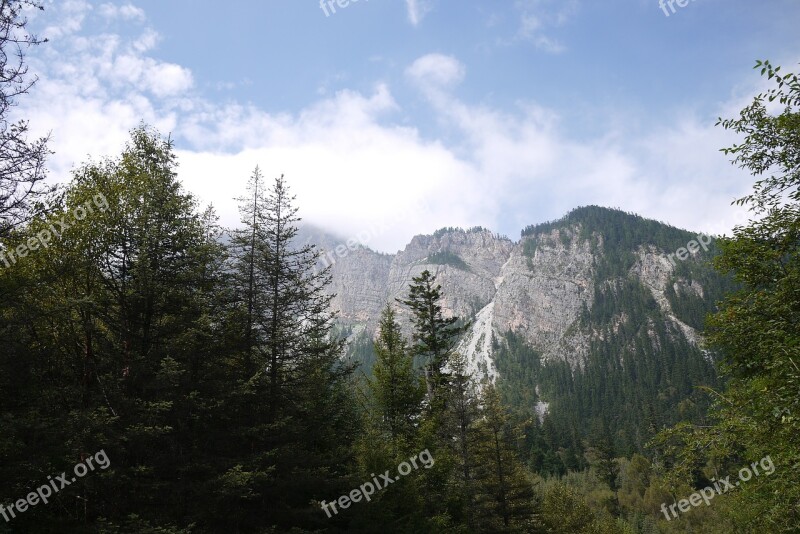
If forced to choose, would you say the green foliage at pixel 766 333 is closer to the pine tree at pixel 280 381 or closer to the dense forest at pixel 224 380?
the dense forest at pixel 224 380

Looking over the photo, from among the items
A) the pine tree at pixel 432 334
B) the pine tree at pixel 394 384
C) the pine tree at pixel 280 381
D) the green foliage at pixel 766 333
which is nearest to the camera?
the green foliage at pixel 766 333

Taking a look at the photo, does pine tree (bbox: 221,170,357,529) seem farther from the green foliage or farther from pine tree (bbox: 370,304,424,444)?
the green foliage

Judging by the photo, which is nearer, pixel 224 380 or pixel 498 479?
pixel 224 380

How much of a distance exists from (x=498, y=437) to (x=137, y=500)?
60.5 feet

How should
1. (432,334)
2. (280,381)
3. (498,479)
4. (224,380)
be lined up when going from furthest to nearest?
(432,334) → (498,479) → (280,381) → (224,380)

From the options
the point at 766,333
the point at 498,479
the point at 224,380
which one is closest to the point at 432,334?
the point at 498,479

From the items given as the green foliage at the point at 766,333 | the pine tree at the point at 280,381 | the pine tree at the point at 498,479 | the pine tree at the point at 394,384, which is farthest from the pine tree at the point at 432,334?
the green foliage at the point at 766,333

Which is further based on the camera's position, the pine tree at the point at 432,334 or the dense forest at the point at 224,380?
the pine tree at the point at 432,334

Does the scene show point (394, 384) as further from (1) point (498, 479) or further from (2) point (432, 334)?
(1) point (498, 479)

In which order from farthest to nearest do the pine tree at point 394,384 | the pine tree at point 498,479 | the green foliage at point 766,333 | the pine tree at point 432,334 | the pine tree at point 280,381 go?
the pine tree at point 432,334
the pine tree at point 394,384
the pine tree at point 498,479
the pine tree at point 280,381
the green foliage at point 766,333

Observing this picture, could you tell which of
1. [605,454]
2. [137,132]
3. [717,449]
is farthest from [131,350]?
[605,454]

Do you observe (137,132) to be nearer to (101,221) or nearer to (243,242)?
(101,221)

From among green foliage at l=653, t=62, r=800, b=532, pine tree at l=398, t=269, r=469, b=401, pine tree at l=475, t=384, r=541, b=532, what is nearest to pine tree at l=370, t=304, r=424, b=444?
pine tree at l=398, t=269, r=469, b=401

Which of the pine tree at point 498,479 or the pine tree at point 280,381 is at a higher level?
the pine tree at point 280,381
